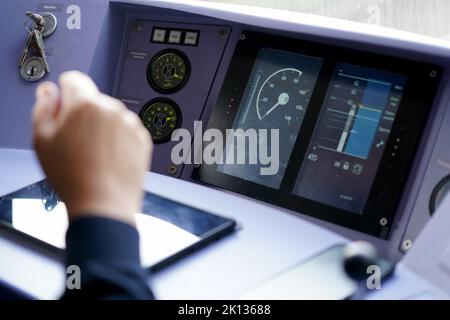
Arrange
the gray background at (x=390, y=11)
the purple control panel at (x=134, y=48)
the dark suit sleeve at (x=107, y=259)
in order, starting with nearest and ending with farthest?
the dark suit sleeve at (x=107, y=259) → the purple control panel at (x=134, y=48) → the gray background at (x=390, y=11)

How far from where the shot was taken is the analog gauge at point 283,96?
4.06 ft

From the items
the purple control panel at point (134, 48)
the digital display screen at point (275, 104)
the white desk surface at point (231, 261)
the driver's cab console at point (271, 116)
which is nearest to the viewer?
the white desk surface at point (231, 261)

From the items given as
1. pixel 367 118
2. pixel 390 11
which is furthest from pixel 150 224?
pixel 390 11

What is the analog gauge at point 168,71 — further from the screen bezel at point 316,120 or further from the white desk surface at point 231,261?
the white desk surface at point 231,261

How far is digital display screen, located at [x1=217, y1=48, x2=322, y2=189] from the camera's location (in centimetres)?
123

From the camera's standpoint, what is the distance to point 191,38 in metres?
1.43

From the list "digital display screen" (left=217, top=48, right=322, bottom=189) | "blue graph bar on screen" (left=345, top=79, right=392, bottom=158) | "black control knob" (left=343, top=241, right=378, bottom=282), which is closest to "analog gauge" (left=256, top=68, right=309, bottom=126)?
"digital display screen" (left=217, top=48, right=322, bottom=189)

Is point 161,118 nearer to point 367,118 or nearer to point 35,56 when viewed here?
point 35,56

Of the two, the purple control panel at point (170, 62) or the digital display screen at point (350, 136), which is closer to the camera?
the digital display screen at point (350, 136)

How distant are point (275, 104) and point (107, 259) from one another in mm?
706

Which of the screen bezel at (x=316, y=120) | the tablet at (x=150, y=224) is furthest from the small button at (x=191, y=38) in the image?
the tablet at (x=150, y=224)

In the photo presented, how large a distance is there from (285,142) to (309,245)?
314mm

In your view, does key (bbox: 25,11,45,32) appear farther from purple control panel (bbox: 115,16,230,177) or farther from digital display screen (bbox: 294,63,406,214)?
digital display screen (bbox: 294,63,406,214)
